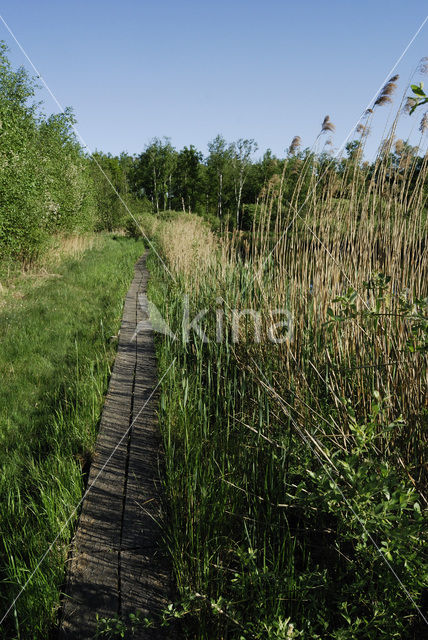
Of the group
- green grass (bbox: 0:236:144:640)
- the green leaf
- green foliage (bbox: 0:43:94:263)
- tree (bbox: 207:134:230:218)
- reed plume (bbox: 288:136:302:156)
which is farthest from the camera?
tree (bbox: 207:134:230:218)

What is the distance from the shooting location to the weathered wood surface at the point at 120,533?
49.9 inches

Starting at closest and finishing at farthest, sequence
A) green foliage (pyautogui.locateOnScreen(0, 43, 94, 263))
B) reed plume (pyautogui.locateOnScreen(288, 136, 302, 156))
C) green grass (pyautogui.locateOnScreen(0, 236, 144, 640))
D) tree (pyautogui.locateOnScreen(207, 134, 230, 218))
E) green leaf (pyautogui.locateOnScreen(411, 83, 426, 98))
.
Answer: green leaf (pyautogui.locateOnScreen(411, 83, 426, 98))
green grass (pyautogui.locateOnScreen(0, 236, 144, 640))
reed plume (pyautogui.locateOnScreen(288, 136, 302, 156))
green foliage (pyautogui.locateOnScreen(0, 43, 94, 263))
tree (pyautogui.locateOnScreen(207, 134, 230, 218))

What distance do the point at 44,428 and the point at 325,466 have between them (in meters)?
1.92

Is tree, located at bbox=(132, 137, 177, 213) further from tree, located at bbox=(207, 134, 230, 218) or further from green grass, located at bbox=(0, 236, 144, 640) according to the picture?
green grass, located at bbox=(0, 236, 144, 640)

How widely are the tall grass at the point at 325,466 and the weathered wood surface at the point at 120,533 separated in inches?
4.1

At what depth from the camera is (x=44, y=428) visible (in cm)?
263

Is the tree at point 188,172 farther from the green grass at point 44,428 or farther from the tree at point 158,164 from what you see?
the green grass at point 44,428

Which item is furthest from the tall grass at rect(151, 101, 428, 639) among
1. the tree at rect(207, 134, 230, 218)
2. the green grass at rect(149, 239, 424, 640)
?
the tree at rect(207, 134, 230, 218)

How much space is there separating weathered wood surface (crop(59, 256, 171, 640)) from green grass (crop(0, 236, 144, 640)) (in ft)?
0.22

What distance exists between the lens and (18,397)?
3.07 metres

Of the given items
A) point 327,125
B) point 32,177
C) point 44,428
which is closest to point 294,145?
point 327,125

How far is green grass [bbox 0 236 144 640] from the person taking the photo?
4.43 ft

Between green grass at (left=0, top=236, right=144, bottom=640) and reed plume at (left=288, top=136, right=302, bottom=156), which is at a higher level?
A: reed plume at (left=288, top=136, right=302, bottom=156)

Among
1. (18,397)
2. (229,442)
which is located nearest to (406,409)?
(229,442)
